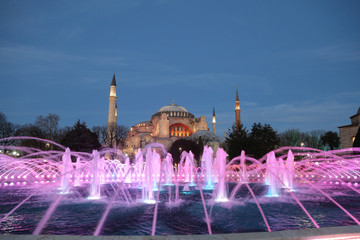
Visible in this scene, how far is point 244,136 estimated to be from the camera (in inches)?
946

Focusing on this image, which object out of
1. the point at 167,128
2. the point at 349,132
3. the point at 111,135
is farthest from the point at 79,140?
the point at 349,132

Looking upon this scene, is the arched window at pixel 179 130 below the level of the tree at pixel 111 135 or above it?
above

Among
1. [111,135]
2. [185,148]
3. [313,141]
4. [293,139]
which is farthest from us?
[313,141]

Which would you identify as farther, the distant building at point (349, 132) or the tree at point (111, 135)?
the tree at point (111, 135)

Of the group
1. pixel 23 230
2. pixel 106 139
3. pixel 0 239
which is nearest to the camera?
pixel 0 239

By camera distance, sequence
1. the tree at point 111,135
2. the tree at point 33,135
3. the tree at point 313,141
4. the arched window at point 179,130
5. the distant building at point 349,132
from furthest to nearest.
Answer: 1. the arched window at point 179,130
2. the tree at point 313,141
3. the tree at point 111,135
4. the tree at point 33,135
5. the distant building at point 349,132

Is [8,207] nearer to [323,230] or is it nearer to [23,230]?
[23,230]

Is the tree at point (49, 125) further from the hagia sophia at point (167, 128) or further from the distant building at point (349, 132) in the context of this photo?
the distant building at point (349, 132)

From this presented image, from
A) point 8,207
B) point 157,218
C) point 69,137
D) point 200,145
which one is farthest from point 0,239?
point 200,145

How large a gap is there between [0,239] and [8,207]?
5.61 metres

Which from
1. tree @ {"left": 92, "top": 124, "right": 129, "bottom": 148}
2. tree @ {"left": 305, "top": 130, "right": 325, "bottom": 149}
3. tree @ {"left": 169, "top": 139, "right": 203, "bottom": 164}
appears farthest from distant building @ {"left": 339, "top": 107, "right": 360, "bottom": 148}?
tree @ {"left": 92, "top": 124, "right": 129, "bottom": 148}

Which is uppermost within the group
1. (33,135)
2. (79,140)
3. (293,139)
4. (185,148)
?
(33,135)

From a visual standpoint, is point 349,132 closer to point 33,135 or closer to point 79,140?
point 79,140

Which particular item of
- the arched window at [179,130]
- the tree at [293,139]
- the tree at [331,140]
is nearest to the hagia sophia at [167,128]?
the arched window at [179,130]
